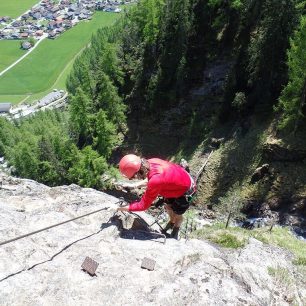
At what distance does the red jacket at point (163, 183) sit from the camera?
9859mm

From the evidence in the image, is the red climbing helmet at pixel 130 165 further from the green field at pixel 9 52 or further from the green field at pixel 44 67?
the green field at pixel 9 52

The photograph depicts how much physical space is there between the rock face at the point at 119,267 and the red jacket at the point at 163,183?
1383 mm

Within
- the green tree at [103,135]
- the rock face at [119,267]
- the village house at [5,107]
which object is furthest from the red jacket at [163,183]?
the village house at [5,107]

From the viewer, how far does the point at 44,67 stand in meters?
132

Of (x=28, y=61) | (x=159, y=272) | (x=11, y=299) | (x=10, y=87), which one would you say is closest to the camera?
(x=11, y=299)

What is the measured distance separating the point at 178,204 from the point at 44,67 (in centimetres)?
12988

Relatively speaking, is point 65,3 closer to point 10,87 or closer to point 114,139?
point 10,87

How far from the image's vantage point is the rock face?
8.77 metres

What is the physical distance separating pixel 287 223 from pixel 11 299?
91.6 ft

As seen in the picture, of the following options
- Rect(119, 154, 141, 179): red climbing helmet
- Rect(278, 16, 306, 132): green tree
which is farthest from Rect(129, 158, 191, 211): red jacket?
Rect(278, 16, 306, 132): green tree

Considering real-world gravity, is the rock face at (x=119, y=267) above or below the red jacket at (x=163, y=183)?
below

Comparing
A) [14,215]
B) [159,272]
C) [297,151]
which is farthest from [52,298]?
[297,151]

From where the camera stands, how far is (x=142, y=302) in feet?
28.4

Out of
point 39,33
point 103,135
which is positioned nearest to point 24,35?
point 39,33
